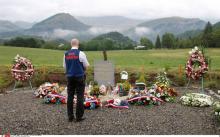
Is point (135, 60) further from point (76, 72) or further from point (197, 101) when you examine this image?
point (76, 72)

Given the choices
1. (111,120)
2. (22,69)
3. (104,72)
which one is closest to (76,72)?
(111,120)

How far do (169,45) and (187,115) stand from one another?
233 feet

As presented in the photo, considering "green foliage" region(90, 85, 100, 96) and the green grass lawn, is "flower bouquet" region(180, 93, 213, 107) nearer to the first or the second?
"green foliage" region(90, 85, 100, 96)

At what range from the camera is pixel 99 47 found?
5969 centimetres

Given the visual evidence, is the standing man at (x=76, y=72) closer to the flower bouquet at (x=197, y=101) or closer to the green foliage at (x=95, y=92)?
the green foliage at (x=95, y=92)

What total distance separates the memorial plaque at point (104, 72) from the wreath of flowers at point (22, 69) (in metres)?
3.24

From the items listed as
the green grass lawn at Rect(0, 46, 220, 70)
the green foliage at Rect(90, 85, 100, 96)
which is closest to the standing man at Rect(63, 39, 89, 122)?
the green foliage at Rect(90, 85, 100, 96)

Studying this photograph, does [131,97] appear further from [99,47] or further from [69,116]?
[99,47]

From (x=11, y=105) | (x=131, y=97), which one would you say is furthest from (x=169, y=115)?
(x=11, y=105)

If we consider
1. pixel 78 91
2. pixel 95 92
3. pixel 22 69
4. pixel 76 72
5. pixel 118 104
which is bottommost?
pixel 118 104

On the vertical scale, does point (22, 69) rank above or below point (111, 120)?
above

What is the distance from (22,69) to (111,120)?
323 inches

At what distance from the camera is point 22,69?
60.1ft

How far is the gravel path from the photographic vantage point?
10117mm
